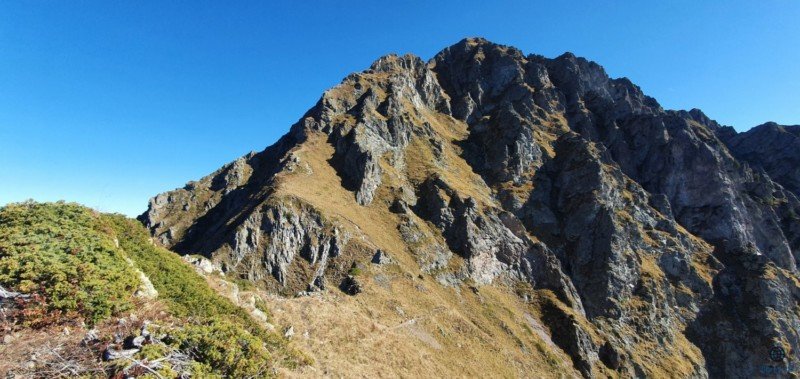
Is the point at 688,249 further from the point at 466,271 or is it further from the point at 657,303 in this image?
the point at 466,271

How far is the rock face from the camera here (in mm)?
69500

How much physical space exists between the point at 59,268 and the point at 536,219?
106 metres

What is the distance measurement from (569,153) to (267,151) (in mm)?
103532

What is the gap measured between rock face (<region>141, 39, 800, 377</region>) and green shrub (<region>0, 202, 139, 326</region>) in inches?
1426

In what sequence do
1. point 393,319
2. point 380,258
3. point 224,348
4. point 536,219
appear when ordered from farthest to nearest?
point 536,219 → point 380,258 → point 393,319 → point 224,348

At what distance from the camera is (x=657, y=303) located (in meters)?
89.2

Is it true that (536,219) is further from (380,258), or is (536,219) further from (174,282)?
(174,282)

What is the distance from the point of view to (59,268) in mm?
15617

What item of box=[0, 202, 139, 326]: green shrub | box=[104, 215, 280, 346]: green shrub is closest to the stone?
box=[104, 215, 280, 346]: green shrub

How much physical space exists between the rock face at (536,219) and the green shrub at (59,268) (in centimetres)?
3621

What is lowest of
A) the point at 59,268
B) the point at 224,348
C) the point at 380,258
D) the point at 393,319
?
the point at 393,319

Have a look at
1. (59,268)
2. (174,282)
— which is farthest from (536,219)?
(59,268)

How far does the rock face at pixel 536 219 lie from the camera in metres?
69.5

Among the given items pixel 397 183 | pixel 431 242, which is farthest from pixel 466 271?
pixel 397 183
